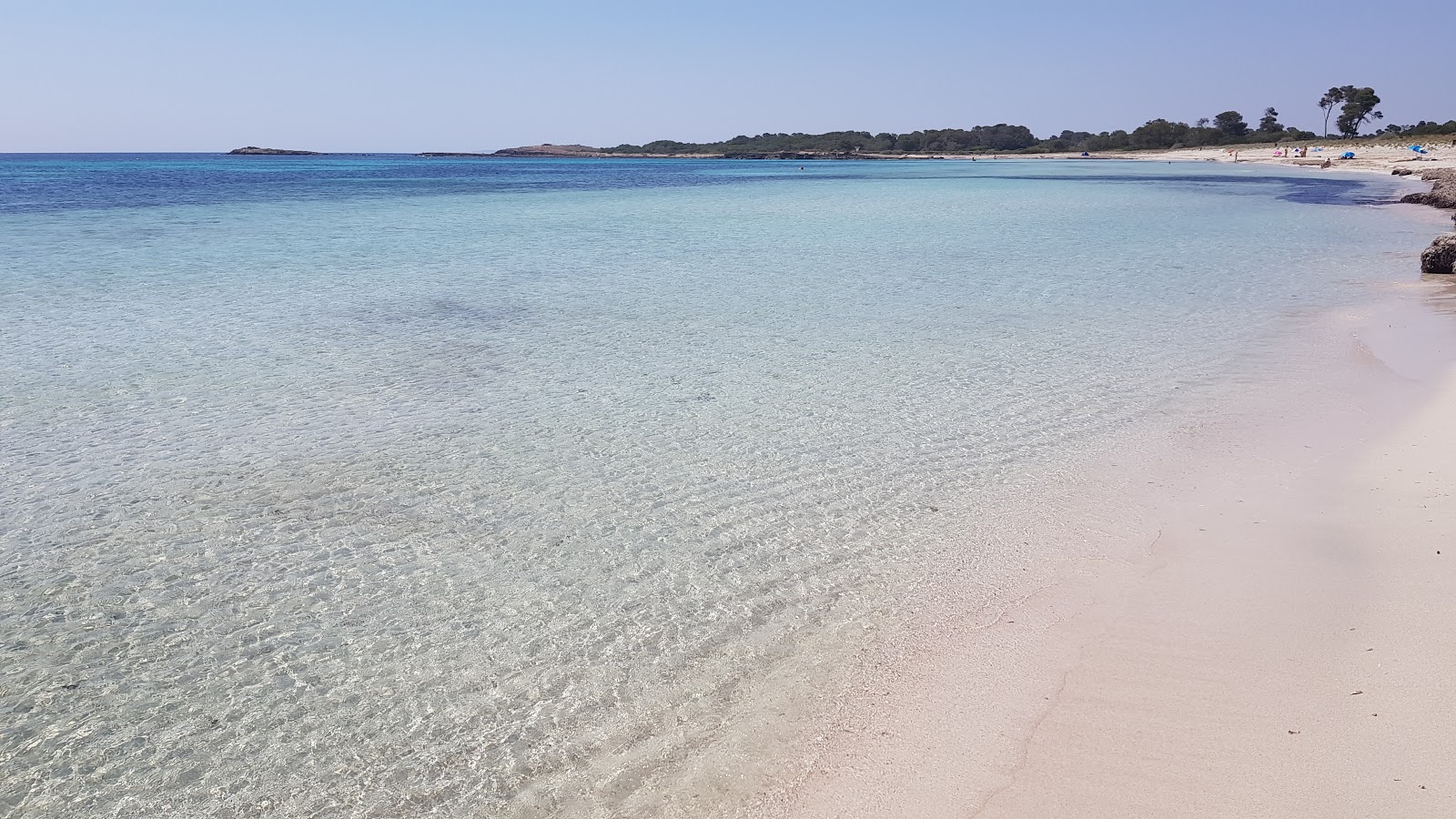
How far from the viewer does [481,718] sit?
355 cm

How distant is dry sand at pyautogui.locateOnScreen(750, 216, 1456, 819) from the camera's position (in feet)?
10.0

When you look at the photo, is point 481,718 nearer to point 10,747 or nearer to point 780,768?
point 780,768

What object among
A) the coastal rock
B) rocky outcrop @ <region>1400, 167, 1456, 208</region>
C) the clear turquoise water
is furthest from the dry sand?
rocky outcrop @ <region>1400, 167, 1456, 208</region>

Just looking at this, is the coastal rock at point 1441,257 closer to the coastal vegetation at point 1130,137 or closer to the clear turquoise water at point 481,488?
the clear turquoise water at point 481,488

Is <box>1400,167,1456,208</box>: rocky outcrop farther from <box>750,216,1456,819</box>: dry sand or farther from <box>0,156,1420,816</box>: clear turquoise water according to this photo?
<box>750,216,1456,819</box>: dry sand

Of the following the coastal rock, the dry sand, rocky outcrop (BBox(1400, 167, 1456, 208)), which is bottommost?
the dry sand

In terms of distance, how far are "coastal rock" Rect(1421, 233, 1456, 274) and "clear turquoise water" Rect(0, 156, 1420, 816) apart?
1269 millimetres

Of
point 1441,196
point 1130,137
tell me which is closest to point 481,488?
point 1441,196

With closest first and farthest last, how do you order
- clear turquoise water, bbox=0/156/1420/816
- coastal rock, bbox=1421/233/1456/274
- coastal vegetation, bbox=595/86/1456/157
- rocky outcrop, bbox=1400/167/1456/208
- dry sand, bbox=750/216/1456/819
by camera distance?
dry sand, bbox=750/216/1456/819 < clear turquoise water, bbox=0/156/1420/816 < coastal rock, bbox=1421/233/1456/274 < rocky outcrop, bbox=1400/167/1456/208 < coastal vegetation, bbox=595/86/1456/157

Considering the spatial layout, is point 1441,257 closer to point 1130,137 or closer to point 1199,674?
point 1199,674

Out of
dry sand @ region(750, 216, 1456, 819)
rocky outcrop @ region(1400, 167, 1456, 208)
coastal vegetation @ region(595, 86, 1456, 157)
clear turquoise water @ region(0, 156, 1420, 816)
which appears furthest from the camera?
coastal vegetation @ region(595, 86, 1456, 157)

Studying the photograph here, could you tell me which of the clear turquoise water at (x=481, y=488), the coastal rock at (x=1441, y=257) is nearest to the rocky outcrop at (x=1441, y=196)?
the coastal rock at (x=1441, y=257)

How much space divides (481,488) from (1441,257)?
626 inches

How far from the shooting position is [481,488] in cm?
582
